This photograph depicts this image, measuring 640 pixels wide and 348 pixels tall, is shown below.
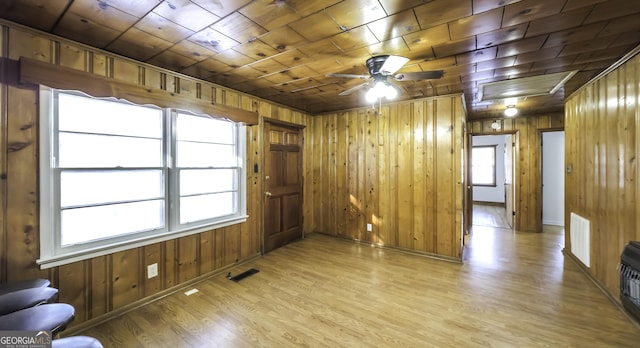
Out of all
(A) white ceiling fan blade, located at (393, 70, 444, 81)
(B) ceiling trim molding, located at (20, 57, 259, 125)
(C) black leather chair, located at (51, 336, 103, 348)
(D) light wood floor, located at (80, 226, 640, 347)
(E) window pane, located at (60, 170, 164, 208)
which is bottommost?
(D) light wood floor, located at (80, 226, 640, 347)

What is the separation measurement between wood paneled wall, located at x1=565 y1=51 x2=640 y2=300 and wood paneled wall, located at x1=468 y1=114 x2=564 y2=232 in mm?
1838

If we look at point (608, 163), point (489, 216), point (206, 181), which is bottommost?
point (489, 216)

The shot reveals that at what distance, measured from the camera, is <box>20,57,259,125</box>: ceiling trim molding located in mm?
1798

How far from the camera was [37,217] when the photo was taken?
6.16ft

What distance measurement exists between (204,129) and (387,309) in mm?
2840

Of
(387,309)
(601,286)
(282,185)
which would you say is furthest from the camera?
(282,185)

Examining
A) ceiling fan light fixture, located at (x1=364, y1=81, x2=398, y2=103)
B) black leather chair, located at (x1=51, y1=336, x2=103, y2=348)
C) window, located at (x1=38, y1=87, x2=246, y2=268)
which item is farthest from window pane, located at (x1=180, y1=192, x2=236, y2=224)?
ceiling fan light fixture, located at (x1=364, y1=81, x2=398, y2=103)

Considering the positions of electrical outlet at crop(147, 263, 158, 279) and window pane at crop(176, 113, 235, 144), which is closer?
electrical outlet at crop(147, 263, 158, 279)

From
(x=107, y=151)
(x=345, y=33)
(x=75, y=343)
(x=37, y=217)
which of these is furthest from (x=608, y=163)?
(x=37, y=217)

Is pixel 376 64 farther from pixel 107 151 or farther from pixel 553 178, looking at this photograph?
pixel 553 178

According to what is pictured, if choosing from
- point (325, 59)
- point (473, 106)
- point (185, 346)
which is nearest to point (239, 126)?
point (325, 59)

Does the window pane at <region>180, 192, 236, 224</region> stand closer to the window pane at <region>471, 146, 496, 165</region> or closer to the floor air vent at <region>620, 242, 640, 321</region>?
the floor air vent at <region>620, 242, 640, 321</region>

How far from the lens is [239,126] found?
338cm

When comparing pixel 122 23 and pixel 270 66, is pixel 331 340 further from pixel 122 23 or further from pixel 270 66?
pixel 122 23
